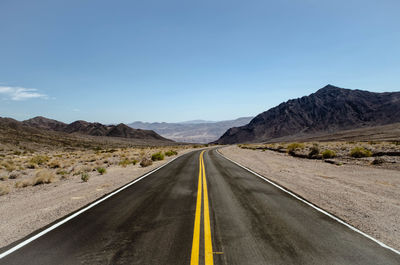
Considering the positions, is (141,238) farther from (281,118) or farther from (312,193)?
(281,118)

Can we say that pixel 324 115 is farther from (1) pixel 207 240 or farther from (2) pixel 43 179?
(1) pixel 207 240

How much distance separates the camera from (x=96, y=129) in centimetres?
14825

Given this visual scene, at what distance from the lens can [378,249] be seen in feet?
14.0

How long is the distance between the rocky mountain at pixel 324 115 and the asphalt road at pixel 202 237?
125156 mm

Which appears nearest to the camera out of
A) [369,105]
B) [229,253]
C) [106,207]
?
[229,253]

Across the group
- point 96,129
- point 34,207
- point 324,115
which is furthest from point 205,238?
point 96,129

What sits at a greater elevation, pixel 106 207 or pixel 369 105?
pixel 369 105

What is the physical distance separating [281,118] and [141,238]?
15130 cm

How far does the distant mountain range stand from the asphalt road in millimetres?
140655

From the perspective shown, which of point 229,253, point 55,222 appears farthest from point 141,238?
point 55,222

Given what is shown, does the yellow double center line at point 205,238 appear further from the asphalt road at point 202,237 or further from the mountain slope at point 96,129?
the mountain slope at point 96,129

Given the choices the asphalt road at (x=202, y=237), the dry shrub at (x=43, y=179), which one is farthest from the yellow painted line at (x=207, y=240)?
the dry shrub at (x=43, y=179)

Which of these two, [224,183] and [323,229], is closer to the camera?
[323,229]

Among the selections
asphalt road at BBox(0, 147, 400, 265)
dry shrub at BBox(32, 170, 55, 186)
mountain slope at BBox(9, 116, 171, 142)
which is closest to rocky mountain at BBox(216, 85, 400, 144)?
mountain slope at BBox(9, 116, 171, 142)
